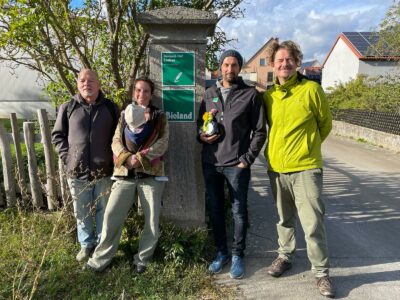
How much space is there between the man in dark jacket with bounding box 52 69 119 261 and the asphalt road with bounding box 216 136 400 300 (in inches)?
59.1

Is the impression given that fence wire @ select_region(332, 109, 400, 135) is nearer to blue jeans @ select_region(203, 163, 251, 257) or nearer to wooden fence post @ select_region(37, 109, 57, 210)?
blue jeans @ select_region(203, 163, 251, 257)

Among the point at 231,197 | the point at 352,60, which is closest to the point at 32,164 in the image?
the point at 231,197

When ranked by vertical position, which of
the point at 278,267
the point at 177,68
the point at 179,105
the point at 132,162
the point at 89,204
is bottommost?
the point at 278,267

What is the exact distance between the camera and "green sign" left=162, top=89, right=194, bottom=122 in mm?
3533

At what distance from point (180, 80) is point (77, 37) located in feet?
6.24

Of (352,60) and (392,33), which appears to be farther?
(352,60)

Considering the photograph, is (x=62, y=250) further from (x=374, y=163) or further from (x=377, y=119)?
(x=377, y=119)

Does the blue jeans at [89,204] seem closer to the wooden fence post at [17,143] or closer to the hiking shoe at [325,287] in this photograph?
the wooden fence post at [17,143]

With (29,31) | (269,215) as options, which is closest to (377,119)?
(269,215)

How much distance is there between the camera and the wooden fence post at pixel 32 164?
413 cm

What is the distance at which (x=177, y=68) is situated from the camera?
11.5 ft

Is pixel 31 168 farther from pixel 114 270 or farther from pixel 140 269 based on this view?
pixel 140 269

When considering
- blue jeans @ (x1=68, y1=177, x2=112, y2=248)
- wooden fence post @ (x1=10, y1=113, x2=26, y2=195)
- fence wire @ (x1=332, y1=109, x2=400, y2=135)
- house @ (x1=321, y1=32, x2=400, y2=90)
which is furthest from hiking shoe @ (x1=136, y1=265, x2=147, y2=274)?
house @ (x1=321, y1=32, x2=400, y2=90)

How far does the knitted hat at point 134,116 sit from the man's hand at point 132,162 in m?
0.26
